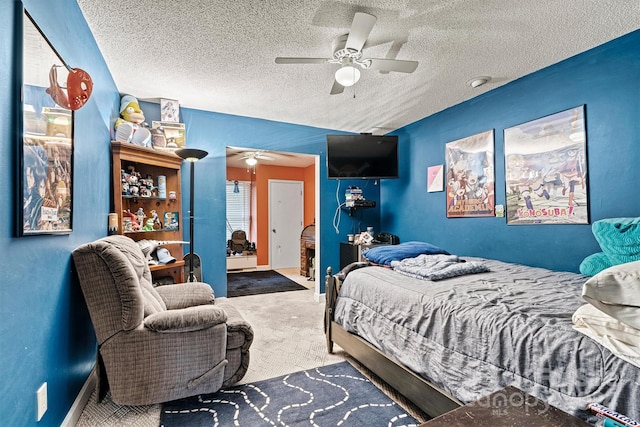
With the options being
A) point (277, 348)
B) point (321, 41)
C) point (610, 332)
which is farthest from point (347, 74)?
point (277, 348)

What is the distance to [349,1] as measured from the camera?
1859 mm

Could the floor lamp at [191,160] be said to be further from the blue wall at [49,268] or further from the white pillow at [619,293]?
the white pillow at [619,293]

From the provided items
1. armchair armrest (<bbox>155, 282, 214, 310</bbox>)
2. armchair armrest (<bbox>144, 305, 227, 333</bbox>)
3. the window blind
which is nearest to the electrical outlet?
armchair armrest (<bbox>144, 305, 227, 333</bbox>)

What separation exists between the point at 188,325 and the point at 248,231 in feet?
18.5

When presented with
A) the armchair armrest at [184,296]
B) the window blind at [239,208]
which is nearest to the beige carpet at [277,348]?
the armchair armrest at [184,296]

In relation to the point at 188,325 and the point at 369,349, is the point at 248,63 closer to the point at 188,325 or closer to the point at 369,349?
the point at 188,325

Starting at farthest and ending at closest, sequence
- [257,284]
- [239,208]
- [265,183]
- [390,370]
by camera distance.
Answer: [239,208]
[265,183]
[257,284]
[390,370]

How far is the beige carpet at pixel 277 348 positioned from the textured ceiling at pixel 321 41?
247 cm

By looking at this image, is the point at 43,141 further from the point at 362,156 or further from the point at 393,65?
the point at 362,156

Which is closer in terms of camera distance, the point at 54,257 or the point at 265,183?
the point at 54,257

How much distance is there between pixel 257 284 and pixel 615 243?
4604mm

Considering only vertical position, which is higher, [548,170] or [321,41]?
[321,41]

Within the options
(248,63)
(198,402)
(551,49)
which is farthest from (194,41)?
(551,49)

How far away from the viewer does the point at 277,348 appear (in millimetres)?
2695
